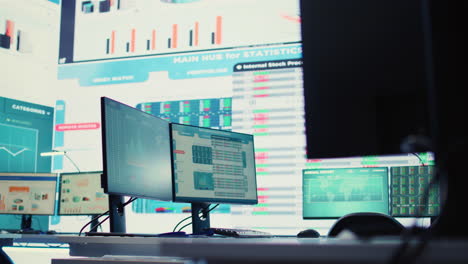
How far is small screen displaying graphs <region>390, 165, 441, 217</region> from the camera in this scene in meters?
3.40

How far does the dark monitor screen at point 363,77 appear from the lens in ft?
3.01

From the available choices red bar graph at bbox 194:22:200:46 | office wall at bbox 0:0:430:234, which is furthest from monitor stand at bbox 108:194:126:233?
red bar graph at bbox 194:22:200:46

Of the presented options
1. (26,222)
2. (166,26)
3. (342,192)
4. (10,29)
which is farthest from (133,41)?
(342,192)

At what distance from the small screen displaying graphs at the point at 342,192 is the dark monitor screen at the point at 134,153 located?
1337mm

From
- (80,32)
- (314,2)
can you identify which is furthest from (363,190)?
(80,32)

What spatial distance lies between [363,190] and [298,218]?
2.45 feet

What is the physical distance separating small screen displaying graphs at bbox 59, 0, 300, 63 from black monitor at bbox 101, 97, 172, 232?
7.20ft

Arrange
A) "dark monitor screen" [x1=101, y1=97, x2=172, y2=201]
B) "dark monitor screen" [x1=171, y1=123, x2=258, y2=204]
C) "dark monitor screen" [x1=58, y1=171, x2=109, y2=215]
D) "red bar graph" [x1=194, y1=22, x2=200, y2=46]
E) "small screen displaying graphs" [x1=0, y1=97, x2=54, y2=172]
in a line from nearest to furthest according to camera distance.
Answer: "dark monitor screen" [x1=101, y1=97, x2=172, y2=201] < "dark monitor screen" [x1=171, y1=123, x2=258, y2=204] < "dark monitor screen" [x1=58, y1=171, x2=109, y2=215] < "red bar graph" [x1=194, y1=22, x2=200, y2=46] < "small screen displaying graphs" [x1=0, y1=97, x2=54, y2=172]

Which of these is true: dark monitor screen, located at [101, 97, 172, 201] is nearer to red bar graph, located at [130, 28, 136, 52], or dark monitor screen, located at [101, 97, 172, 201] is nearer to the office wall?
the office wall

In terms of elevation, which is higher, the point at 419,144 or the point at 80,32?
the point at 80,32

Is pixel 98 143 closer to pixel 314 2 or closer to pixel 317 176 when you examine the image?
pixel 317 176

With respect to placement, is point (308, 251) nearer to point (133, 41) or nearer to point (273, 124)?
point (273, 124)

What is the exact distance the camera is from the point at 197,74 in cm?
472

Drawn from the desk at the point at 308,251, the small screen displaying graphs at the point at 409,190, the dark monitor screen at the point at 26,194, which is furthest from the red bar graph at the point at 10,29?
the desk at the point at 308,251
